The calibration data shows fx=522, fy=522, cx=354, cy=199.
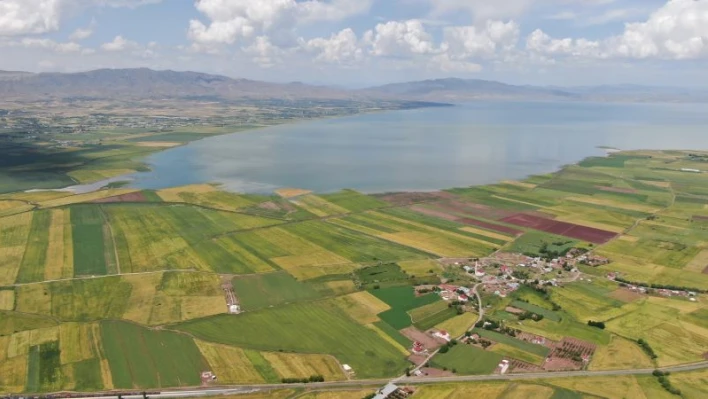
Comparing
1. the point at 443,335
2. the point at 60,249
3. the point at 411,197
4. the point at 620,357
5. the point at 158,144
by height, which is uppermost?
the point at 158,144

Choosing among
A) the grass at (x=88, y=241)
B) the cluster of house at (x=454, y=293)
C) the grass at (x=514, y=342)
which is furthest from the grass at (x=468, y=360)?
the grass at (x=88, y=241)

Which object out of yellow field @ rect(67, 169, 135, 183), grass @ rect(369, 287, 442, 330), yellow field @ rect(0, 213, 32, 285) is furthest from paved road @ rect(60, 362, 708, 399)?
yellow field @ rect(67, 169, 135, 183)

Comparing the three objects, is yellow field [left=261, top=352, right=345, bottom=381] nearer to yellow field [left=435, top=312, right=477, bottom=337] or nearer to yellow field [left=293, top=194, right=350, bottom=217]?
yellow field [left=435, top=312, right=477, bottom=337]

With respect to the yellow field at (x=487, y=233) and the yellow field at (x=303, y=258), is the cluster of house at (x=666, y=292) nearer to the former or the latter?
the yellow field at (x=487, y=233)

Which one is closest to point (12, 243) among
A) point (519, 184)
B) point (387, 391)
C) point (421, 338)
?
point (421, 338)

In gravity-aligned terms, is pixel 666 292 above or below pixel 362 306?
above

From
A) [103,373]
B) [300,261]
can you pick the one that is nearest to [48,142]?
[300,261]

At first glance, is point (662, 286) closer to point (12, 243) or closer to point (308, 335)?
point (308, 335)
